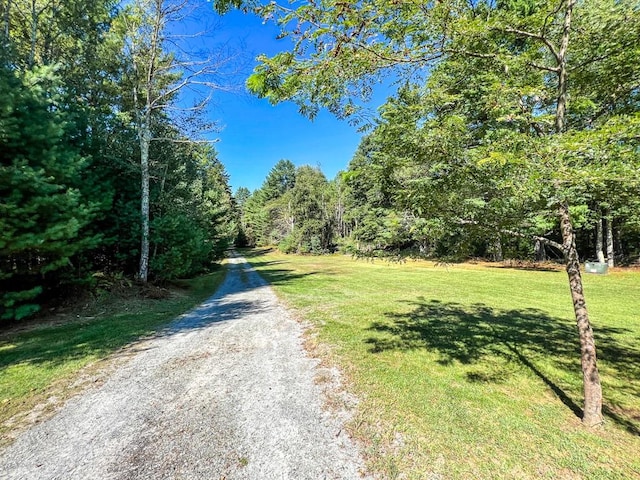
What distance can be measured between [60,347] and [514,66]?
7970mm

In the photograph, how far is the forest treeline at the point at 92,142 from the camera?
6.35m

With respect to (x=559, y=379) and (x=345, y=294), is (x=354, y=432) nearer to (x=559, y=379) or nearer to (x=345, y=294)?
(x=559, y=379)

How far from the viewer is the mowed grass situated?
2441 mm

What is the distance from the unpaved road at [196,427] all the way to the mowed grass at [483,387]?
1.83ft

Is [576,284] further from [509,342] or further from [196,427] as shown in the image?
[196,427]

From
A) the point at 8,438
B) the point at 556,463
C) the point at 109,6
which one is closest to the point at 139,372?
the point at 8,438

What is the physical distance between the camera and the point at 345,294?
10812mm

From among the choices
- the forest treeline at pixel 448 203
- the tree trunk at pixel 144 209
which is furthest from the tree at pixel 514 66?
the tree trunk at pixel 144 209

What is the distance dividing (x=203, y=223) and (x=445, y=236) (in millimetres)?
16500

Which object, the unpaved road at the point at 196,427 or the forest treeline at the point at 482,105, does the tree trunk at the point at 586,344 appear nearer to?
the forest treeline at the point at 482,105

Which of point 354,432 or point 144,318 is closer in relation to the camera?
point 354,432

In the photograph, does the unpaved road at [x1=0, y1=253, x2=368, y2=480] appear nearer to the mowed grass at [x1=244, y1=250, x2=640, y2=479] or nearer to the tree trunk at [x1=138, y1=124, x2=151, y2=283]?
the mowed grass at [x1=244, y1=250, x2=640, y2=479]

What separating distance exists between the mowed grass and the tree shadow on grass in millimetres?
21

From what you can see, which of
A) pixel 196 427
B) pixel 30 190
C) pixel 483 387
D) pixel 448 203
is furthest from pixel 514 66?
pixel 30 190
